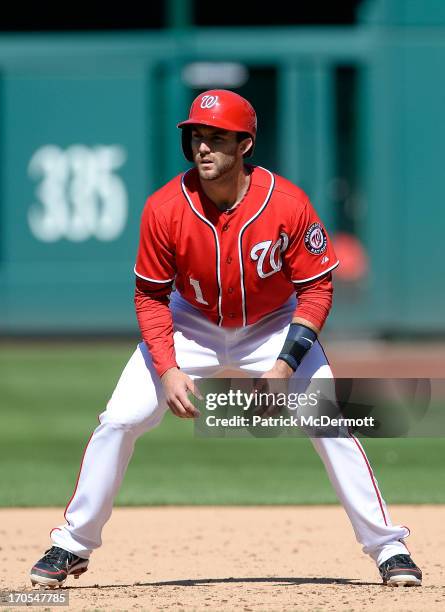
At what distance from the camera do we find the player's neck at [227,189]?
17.5 ft

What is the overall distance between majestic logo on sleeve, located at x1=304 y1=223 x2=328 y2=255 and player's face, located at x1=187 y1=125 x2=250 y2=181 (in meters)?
0.40

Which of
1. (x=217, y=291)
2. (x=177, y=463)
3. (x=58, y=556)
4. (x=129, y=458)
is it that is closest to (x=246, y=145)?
(x=217, y=291)


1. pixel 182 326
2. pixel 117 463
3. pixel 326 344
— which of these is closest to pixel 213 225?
pixel 182 326

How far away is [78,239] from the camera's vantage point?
611 inches

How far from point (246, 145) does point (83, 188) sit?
10.2 metres

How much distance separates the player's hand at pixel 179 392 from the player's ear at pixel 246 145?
0.90 metres

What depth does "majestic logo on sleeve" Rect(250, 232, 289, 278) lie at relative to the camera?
5.30 metres

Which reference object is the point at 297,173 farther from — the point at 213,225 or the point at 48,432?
the point at 213,225

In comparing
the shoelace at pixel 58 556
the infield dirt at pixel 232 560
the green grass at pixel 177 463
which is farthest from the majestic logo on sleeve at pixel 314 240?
the green grass at pixel 177 463

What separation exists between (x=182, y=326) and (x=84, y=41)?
10.3 m

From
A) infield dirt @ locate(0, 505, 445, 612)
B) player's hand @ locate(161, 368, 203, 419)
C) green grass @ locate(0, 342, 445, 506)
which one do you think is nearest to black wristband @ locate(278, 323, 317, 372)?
player's hand @ locate(161, 368, 203, 419)

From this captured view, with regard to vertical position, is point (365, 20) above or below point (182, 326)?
above

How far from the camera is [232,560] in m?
→ 6.14

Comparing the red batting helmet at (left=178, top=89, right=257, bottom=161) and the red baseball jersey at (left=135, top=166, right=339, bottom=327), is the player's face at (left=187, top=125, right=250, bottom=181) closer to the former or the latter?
the red batting helmet at (left=178, top=89, right=257, bottom=161)
